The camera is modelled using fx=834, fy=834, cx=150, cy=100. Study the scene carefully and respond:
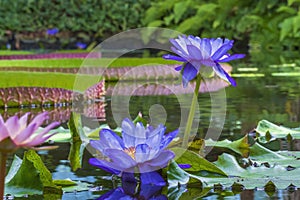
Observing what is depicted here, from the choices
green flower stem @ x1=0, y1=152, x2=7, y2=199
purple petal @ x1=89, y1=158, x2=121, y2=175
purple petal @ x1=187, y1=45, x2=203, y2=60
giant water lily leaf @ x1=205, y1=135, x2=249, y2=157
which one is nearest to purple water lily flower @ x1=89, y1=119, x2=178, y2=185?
purple petal @ x1=89, y1=158, x2=121, y2=175

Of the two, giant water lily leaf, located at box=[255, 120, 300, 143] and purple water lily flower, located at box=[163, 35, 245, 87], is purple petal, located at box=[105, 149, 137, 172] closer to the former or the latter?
purple water lily flower, located at box=[163, 35, 245, 87]

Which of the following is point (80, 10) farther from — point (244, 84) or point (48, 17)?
point (244, 84)

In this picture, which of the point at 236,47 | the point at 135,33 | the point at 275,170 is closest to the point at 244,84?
the point at 275,170

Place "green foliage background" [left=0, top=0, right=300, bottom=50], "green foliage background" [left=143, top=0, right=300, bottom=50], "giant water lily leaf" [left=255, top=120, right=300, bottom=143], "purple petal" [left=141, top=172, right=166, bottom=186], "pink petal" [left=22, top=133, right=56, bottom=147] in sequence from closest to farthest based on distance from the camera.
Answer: "pink petal" [left=22, top=133, right=56, bottom=147]
"purple petal" [left=141, top=172, right=166, bottom=186]
"giant water lily leaf" [left=255, top=120, right=300, bottom=143]
"green foliage background" [left=143, top=0, right=300, bottom=50]
"green foliage background" [left=0, top=0, right=300, bottom=50]

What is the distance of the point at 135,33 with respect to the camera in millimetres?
12641

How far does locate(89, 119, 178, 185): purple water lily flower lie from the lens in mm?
1511

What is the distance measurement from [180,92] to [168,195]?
3035 millimetres

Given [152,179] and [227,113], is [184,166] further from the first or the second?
[227,113]

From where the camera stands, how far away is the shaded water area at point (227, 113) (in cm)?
174

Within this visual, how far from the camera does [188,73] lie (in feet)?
5.68

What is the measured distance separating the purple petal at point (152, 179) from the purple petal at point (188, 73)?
8.3 inches

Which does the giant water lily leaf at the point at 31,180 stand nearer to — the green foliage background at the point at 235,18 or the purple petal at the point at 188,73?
the purple petal at the point at 188,73

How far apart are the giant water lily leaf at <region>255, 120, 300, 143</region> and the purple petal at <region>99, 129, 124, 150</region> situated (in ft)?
3.03

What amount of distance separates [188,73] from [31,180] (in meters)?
0.39
